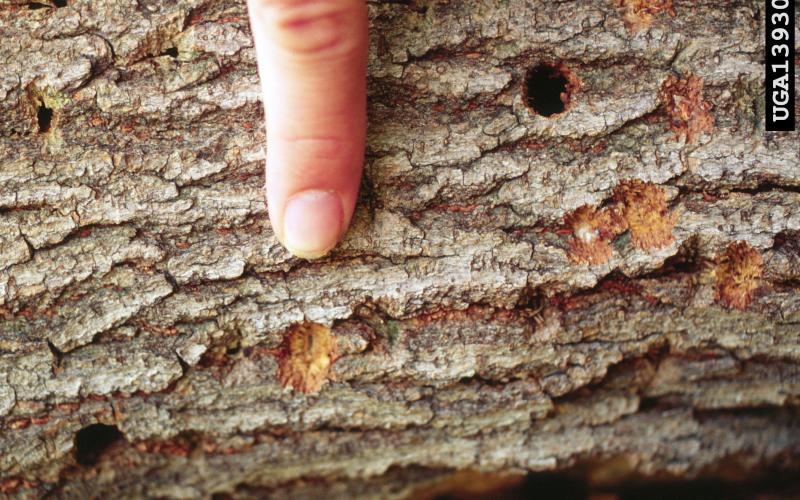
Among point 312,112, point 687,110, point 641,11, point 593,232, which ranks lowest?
point 593,232

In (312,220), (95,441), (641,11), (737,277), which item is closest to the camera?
(312,220)

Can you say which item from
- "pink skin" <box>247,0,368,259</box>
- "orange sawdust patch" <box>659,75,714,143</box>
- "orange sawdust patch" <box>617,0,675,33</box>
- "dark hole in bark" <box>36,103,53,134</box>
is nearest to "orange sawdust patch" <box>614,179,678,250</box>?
"orange sawdust patch" <box>659,75,714,143</box>

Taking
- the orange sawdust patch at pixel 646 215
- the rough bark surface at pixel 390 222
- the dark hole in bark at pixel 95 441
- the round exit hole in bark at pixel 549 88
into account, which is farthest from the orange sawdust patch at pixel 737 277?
the dark hole in bark at pixel 95 441

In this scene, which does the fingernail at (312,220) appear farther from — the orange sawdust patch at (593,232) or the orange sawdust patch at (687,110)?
the orange sawdust patch at (687,110)

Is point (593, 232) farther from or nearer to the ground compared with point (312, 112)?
nearer to the ground

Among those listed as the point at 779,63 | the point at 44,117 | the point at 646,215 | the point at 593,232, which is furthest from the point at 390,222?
the point at 779,63

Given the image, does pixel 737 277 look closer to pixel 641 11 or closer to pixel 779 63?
pixel 779 63

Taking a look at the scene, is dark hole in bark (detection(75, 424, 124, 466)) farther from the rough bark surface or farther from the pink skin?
the pink skin
